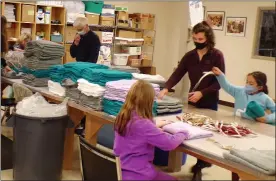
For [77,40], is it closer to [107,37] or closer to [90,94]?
[107,37]

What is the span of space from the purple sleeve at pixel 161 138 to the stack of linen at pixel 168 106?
441 millimetres

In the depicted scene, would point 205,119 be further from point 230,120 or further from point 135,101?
point 135,101

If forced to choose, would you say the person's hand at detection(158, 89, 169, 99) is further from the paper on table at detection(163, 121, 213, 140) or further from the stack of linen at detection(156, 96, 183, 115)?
the paper on table at detection(163, 121, 213, 140)

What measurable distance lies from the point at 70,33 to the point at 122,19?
47cm

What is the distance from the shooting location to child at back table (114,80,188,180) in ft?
5.35

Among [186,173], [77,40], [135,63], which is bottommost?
[186,173]

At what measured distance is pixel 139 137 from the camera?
1.65m

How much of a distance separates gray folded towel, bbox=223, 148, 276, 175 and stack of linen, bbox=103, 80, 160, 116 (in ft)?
2.32

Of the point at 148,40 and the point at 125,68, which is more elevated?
the point at 148,40

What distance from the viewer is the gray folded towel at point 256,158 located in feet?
4.19

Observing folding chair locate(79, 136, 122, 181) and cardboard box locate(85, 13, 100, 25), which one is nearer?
folding chair locate(79, 136, 122, 181)

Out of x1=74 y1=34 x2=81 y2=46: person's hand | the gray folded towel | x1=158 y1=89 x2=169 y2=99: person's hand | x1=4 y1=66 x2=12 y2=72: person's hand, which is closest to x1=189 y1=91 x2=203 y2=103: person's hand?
x1=158 y1=89 x2=169 y2=99: person's hand

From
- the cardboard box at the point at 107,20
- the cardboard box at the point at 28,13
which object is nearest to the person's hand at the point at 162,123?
the cardboard box at the point at 107,20

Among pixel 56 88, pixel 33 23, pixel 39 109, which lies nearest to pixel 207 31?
pixel 39 109
